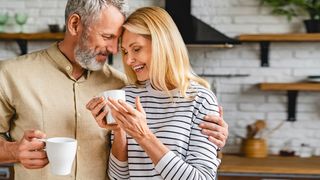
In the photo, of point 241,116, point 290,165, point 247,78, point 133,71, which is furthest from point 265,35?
point 133,71

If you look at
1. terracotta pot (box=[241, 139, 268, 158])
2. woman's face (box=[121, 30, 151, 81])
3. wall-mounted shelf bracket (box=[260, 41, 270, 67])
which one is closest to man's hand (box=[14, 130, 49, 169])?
woman's face (box=[121, 30, 151, 81])

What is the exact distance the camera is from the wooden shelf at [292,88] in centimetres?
337

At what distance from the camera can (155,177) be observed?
1449 millimetres

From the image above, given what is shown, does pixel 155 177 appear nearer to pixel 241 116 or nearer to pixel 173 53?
pixel 173 53

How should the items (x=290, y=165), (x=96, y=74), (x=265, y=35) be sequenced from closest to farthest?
1. (x=96, y=74)
2. (x=290, y=165)
3. (x=265, y=35)

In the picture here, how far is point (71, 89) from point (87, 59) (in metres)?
0.11

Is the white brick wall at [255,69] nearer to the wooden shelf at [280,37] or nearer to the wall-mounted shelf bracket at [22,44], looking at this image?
the wooden shelf at [280,37]

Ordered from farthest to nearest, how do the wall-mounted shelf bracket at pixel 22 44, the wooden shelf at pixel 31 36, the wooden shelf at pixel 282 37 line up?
the wall-mounted shelf bracket at pixel 22 44
the wooden shelf at pixel 31 36
the wooden shelf at pixel 282 37

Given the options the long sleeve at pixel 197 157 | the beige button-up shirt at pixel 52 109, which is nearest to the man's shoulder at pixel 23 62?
the beige button-up shirt at pixel 52 109

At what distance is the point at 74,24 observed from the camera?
5.31 ft

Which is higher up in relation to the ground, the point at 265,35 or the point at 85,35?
the point at 85,35

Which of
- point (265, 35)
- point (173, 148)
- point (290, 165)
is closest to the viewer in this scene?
point (173, 148)

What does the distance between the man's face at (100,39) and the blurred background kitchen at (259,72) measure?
203 cm

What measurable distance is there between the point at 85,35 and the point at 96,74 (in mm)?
140
